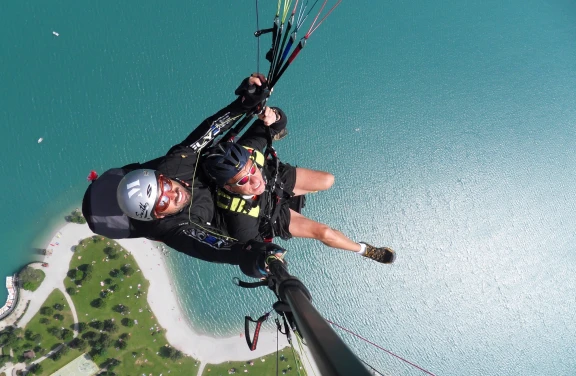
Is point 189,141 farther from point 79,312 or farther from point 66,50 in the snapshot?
point 79,312

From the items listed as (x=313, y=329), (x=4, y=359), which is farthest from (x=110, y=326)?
(x=313, y=329)

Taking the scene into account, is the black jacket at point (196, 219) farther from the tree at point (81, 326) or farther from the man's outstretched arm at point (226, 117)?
the tree at point (81, 326)

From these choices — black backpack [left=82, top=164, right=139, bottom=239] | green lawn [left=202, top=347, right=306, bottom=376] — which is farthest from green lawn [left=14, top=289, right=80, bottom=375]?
black backpack [left=82, top=164, right=139, bottom=239]

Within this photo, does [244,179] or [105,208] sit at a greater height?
[244,179]

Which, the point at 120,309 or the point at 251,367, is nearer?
the point at 120,309

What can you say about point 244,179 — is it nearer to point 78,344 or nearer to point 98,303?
point 98,303

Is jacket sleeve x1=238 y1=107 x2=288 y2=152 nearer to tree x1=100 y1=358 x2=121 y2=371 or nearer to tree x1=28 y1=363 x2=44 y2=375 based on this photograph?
tree x1=100 y1=358 x2=121 y2=371

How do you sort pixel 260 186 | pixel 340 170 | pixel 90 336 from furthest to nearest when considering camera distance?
pixel 90 336 → pixel 340 170 → pixel 260 186
